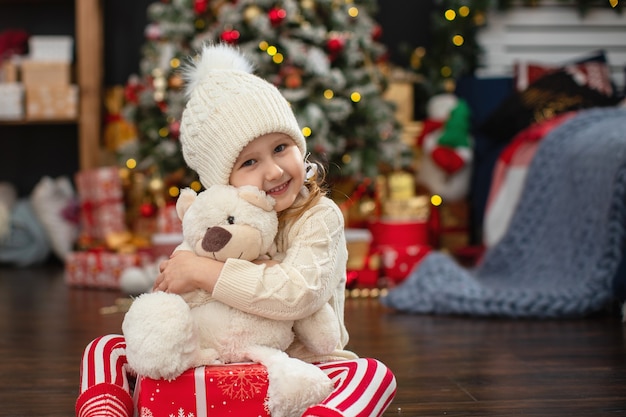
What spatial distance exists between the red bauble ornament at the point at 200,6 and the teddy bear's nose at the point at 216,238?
96.1 inches

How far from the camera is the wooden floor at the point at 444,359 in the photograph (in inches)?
60.4

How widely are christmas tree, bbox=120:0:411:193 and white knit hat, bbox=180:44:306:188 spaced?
1.88m

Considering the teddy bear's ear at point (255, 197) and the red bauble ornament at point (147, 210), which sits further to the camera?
the red bauble ornament at point (147, 210)

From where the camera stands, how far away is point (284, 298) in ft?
3.99

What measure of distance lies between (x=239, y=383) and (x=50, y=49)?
3.40 m

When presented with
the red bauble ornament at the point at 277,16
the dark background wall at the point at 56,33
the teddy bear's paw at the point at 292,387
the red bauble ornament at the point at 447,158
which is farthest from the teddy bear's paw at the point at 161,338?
the dark background wall at the point at 56,33

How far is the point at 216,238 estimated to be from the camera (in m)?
1.22

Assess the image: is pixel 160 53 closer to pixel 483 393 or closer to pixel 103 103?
pixel 103 103

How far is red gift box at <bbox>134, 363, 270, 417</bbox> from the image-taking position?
1.20m

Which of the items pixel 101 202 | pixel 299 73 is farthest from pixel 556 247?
pixel 101 202

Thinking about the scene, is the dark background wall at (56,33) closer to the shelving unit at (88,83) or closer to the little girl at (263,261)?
the shelving unit at (88,83)

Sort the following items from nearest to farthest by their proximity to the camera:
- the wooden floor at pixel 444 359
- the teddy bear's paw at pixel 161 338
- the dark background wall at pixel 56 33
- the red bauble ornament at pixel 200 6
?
the teddy bear's paw at pixel 161 338 → the wooden floor at pixel 444 359 → the red bauble ornament at pixel 200 6 → the dark background wall at pixel 56 33

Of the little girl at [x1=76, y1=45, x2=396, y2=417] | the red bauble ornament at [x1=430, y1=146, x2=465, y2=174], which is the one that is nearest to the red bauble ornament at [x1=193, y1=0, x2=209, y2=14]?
the red bauble ornament at [x1=430, y1=146, x2=465, y2=174]

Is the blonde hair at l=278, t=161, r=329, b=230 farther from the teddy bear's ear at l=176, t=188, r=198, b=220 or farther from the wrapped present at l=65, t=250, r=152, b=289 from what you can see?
the wrapped present at l=65, t=250, r=152, b=289
